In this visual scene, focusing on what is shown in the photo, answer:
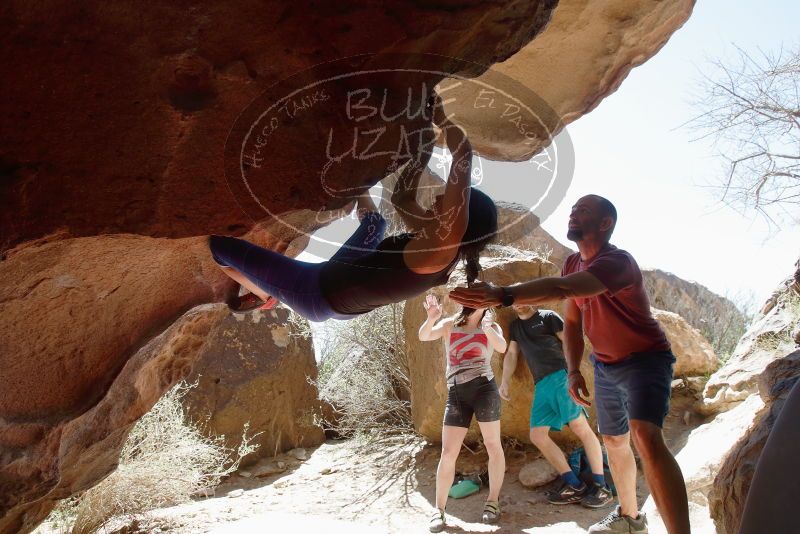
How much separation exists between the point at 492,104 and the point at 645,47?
1.31 metres

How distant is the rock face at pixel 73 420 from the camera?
286 cm

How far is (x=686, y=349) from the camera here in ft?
24.1

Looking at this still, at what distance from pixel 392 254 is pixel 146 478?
16.6 ft

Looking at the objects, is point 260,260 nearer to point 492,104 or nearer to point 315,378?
point 492,104

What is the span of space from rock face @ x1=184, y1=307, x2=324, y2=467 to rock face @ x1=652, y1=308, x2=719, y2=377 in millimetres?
5170

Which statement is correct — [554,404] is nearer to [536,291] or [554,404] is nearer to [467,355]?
[467,355]

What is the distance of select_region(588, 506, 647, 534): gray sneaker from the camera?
357 centimetres

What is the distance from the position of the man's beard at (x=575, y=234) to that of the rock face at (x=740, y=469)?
118 centimetres

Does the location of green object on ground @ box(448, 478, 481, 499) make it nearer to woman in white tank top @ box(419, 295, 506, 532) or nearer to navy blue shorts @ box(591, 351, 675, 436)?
woman in white tank top @ box(419, 295, 506, 532)

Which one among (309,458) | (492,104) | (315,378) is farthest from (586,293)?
(315,378)

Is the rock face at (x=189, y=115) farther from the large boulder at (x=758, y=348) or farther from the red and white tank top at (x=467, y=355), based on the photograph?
the large boulder at (x=758, y=348)

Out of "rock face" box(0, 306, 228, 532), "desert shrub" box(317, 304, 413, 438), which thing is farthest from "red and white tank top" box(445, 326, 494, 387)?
"desert shrub" box(317, 304, 413, 438)

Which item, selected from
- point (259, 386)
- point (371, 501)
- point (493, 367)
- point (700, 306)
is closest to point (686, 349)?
point (493, 367)

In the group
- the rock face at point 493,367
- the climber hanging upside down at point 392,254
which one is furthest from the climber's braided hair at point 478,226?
the rock face at point 493,367
